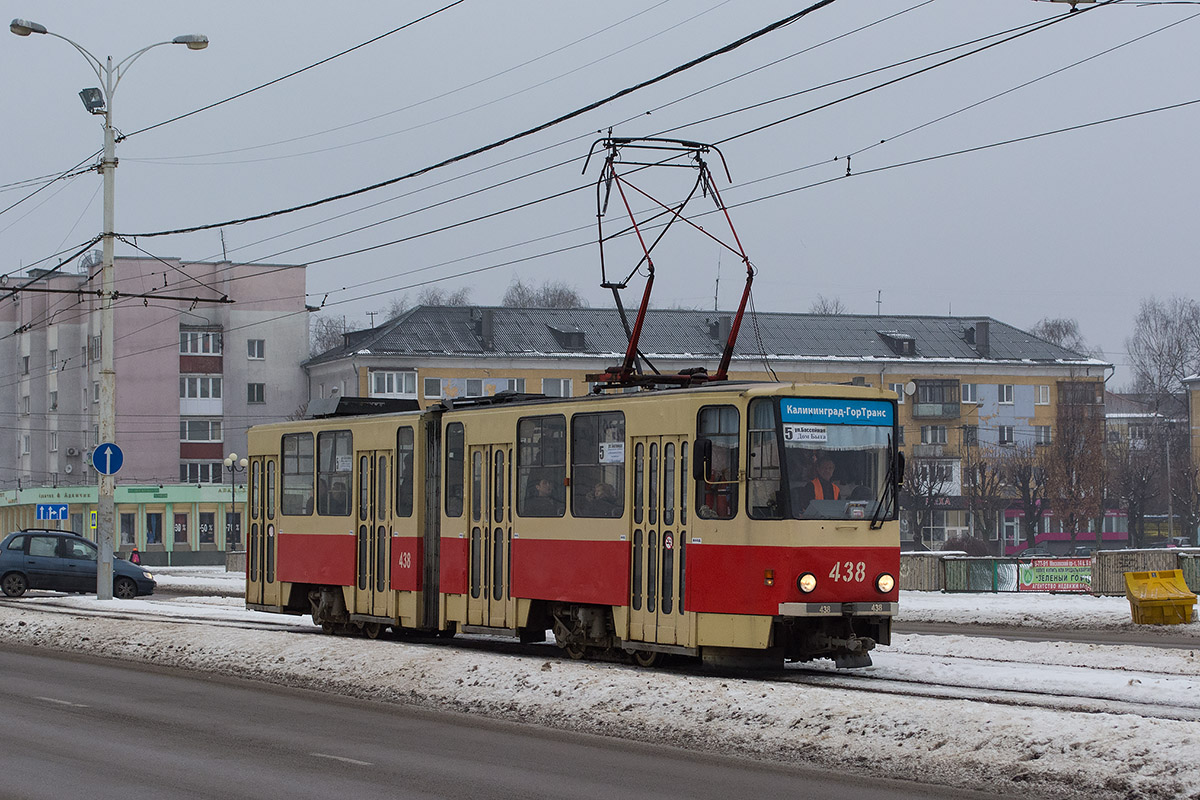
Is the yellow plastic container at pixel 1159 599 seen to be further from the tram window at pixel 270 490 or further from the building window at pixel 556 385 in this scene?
the building window at pixel 556 385

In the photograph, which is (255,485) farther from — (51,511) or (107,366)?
(51,511)

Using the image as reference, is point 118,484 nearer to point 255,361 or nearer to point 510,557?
point 255,361

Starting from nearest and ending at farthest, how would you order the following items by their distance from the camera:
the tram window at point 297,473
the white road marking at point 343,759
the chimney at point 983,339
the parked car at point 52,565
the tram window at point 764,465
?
the white road marking at point 343,759, the tram window at point 764,465, the tram window at point 297,473, the parked car at point 52,565, the chimney at point 983,339

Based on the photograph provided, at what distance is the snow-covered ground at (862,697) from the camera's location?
10.6 m

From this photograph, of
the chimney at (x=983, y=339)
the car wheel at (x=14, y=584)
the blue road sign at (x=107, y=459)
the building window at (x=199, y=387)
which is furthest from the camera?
the chimney at (x=983, y=339)

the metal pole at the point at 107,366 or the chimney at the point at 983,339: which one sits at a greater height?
the chimney at the point at 983,339

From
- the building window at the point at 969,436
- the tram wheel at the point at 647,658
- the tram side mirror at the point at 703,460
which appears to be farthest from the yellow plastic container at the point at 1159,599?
the building window at the point at 969,436

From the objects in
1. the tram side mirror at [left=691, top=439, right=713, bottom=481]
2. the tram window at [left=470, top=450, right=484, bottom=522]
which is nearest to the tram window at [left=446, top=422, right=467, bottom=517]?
the tram window at [left=470, top=450, right=484, bottom=522]

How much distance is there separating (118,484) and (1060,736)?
247ft

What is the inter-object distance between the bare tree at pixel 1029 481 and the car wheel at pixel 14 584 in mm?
54644

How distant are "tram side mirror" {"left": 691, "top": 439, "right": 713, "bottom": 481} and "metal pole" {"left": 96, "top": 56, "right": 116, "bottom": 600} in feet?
60.2

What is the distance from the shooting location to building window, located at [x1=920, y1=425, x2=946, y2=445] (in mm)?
88125

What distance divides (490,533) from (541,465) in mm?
1335

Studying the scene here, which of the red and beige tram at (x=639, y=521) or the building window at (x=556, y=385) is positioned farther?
the building window at (x=556, y=385)
